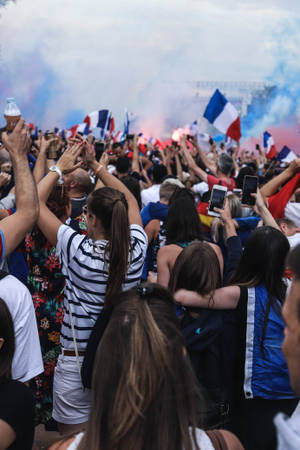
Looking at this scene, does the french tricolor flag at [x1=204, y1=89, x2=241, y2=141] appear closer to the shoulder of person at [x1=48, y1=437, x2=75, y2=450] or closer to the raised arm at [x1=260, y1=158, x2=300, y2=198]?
the raised arm at [x1=260, y1=158, x2=300, y2=198]

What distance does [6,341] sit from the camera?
1888 mm

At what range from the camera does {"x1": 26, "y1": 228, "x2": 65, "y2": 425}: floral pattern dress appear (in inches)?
123

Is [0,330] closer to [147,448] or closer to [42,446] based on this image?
[147,448]

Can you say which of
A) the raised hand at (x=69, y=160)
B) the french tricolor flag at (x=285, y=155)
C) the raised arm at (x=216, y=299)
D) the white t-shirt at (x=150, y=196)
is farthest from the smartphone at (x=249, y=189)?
the french tricolor flag at (x=285, y=155)

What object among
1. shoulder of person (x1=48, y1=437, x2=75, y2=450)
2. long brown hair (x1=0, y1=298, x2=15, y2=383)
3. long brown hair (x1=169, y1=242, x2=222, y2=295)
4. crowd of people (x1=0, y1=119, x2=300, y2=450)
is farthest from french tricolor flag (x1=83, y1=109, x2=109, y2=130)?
shoulder of person (x1=48, y1=437, x2=75, y2=450)

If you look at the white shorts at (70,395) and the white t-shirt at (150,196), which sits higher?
the white t-shirt at (150,196)

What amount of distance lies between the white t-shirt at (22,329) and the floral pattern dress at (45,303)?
91 centimetres

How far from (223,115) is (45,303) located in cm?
702

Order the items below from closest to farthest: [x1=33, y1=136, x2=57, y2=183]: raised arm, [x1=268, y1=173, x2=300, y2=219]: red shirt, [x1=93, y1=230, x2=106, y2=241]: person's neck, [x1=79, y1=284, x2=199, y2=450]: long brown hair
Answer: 1. [x1=79, y1=284, x2=199, y2=450]: long brown hair
2. [x1=93, y1=230, x2=106, y2=241]: person's neck
3. [x1=33, y1=136, x2=57, y2=183]: raised arm
4. [x1=268, y1=173, x2=300, y2=219]: red shirt

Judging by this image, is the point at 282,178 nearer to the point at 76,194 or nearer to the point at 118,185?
the point at 118,185

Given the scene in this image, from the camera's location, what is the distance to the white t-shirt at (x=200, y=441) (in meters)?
1.38

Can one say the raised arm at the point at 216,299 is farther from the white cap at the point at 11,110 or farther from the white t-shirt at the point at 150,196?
the white t-shirt at the point at 150,196

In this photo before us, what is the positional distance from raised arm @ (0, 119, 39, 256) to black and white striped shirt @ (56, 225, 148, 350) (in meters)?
0.42

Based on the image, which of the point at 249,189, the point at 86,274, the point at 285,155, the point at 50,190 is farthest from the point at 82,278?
the point at 285,155
